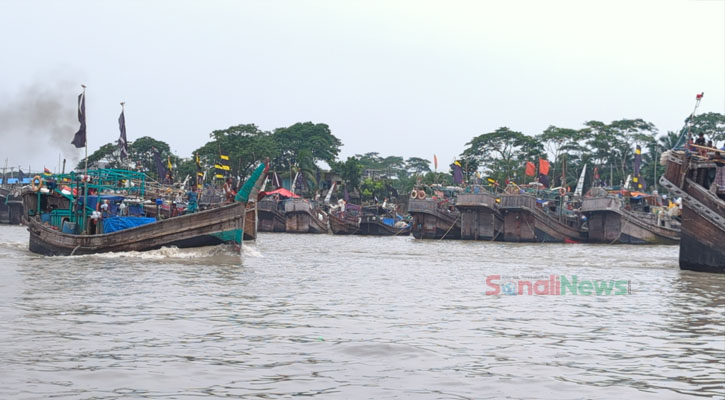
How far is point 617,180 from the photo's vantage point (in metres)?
83.1

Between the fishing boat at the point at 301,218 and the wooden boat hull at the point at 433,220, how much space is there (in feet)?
52.5

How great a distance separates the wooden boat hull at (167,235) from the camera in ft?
88.3

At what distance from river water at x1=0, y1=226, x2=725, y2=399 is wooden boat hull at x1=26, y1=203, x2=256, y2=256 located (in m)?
5.37

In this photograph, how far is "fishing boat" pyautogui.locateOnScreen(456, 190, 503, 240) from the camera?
53.6m

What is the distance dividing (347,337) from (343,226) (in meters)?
59.6

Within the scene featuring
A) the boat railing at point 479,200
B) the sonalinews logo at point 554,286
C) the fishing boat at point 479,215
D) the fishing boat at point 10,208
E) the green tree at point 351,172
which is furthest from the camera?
the green tree at point 351,172

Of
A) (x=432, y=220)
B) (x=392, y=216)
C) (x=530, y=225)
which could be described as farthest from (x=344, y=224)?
(x=530, y=225)

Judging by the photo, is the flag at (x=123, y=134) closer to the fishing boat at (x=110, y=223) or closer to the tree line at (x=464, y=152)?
the fishing boat at (x=110, y=223)

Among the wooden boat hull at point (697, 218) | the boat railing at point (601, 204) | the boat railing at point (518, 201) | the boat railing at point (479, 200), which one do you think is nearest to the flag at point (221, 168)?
the boat railing at point (479, 200)

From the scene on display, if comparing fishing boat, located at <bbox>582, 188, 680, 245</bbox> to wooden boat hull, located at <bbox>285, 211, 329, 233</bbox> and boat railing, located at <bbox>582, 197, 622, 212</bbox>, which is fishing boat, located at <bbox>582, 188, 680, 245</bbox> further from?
wooden boat hull, located at <bbox>285, 211, 329, 233</bbox>

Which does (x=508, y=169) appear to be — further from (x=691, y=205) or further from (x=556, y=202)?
(x=691, y=205)

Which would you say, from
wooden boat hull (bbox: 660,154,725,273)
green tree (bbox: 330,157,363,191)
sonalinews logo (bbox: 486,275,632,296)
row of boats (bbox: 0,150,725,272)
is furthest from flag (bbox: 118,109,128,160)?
green tree (bbox: 330,157,363,191)

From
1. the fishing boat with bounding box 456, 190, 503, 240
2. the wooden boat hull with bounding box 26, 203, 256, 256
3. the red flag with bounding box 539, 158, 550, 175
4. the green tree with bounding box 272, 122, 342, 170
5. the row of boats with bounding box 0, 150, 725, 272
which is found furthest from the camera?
the green tree with bounding box 272, 122, 342, 170

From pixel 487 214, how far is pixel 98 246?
33.9 metres
